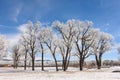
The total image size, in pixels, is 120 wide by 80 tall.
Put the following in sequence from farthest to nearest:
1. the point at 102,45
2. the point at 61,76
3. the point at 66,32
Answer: the point at 102,45
the point at 66,32
the point at 61,76

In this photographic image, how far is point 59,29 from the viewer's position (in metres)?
62.8

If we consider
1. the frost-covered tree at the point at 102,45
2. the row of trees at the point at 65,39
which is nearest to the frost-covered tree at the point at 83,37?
the row of trees at the point at 65,39

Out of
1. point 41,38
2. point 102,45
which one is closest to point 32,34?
point 41,38

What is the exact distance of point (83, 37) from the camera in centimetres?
6500

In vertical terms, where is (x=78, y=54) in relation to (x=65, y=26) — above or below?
below

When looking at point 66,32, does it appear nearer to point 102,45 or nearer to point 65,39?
point 65,39

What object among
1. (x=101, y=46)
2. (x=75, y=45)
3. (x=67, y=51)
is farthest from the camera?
(x=101, y=46)

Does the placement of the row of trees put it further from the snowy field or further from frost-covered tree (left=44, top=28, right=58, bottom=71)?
the snowy field

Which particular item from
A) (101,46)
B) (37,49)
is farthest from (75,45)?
(101,46)

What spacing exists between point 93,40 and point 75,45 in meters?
6.02

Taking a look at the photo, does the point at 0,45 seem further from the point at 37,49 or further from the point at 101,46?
the point at 101,46

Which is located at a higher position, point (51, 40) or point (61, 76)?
point (51, 40)

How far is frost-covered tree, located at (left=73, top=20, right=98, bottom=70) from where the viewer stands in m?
64.0

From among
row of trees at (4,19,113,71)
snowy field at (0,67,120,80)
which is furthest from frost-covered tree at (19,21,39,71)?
snowy field at (0,67,120,80)
